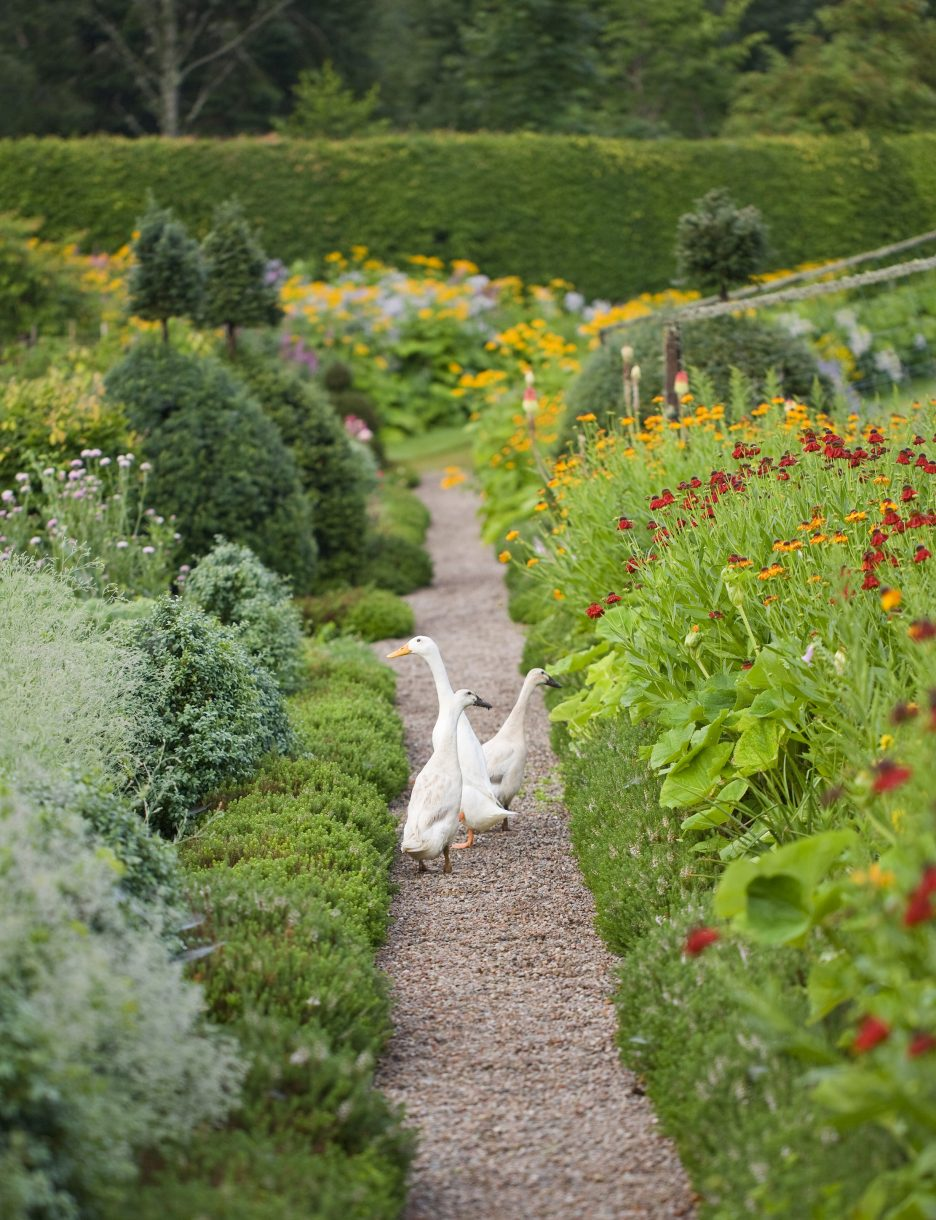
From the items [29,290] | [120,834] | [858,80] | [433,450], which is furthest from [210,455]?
[858,80]

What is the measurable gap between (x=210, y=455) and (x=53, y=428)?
0.89m

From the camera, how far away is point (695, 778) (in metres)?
4.05

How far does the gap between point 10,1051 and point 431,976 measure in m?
1.87

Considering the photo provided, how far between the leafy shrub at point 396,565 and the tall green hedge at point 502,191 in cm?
1068

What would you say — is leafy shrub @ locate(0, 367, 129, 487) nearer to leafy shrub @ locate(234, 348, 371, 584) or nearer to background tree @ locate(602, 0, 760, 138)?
leafy shrub @ locate(234, 348, 371, 584)

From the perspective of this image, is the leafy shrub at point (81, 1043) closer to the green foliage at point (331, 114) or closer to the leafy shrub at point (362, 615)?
the leafy shrub at point (362, 615)

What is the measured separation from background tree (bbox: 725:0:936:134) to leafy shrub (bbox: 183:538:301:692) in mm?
20902

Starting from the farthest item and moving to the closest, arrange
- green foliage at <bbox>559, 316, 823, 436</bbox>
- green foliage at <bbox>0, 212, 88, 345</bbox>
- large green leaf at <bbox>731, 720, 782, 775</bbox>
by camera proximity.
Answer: green foliage at <bbox>0, 212, 88, 345</bbox>
green foliage at <bbox>559, 316, 823, 436</bbox>
large green leaf at <bbox>731, 720, 782, 775</bbox>

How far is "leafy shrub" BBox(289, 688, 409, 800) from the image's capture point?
17.6ft

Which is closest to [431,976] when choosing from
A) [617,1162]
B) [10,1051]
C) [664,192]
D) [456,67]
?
[617,1162]

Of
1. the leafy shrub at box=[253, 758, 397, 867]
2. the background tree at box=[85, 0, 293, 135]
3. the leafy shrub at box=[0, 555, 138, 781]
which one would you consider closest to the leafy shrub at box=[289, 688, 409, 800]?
the leafy shrub at box=[253, 758, 397, 867]

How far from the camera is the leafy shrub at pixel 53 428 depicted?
306 inches

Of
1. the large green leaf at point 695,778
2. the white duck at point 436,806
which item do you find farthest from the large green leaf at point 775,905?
the white duck at point 436,806

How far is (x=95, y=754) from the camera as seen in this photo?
399cm
